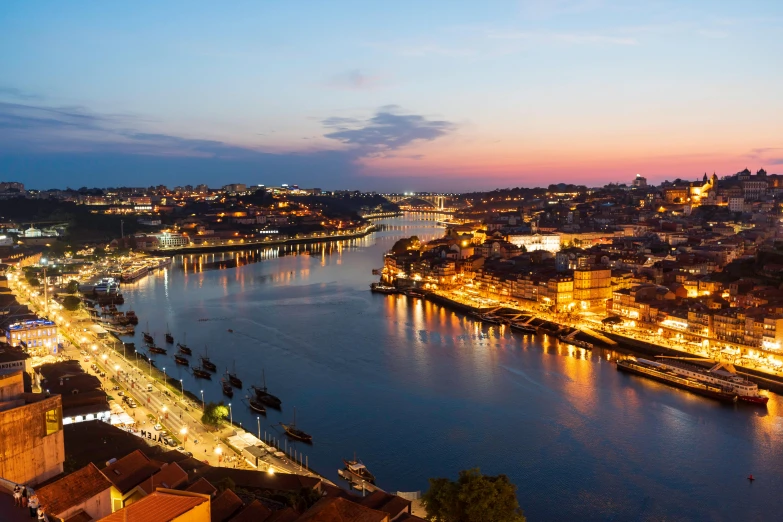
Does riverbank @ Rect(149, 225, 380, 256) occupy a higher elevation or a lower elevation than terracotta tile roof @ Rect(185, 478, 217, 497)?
lower

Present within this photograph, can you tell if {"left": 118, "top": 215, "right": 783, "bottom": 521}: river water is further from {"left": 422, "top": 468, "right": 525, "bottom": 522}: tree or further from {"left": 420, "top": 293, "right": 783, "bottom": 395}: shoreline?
{"left": 422, "top": 468, "right": 525, "bottom": 522}: tree

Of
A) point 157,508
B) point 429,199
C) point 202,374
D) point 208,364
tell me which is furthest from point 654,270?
point 429,199

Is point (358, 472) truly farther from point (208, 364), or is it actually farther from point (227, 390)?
point (208, 364)

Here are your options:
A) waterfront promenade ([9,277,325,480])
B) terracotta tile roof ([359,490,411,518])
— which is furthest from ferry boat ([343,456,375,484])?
terracotta tile roof ([359,490,411,518])

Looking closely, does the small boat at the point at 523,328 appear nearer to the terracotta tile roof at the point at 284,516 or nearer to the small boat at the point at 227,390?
the small boat at the point at 227,390

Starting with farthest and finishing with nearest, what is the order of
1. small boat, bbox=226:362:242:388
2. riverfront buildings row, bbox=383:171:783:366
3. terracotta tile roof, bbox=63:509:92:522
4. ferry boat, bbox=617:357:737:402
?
riverfront buildings row, bbox=383:171:783:366 < small boat, bbox=226:362:242:388 < ferry boat, bbox=617:357:737:402 < terracotta tile roof, bbox=63:509:92:522

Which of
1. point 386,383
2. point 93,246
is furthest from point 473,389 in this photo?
point 93,246
